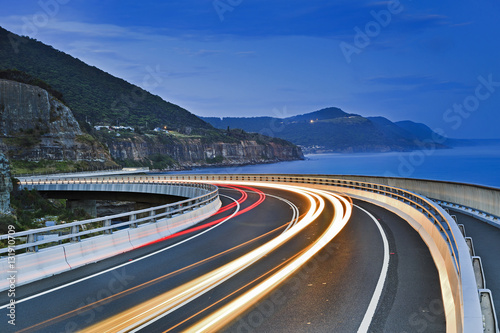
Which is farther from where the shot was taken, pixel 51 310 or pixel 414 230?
pixel 414 230

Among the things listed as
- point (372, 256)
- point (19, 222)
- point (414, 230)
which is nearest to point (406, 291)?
point (372, 256)

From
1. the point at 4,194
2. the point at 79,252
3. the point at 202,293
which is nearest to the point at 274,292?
the point at 202,293

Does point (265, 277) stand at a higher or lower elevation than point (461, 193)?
lower

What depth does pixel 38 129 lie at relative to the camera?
12362cm

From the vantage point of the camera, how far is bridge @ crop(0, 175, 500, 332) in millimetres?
8492

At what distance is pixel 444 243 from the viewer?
12.6m

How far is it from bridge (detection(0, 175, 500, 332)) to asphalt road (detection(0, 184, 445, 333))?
0.10 ft

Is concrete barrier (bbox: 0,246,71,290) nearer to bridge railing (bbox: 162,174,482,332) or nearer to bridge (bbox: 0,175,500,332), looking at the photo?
bridge (bbox: 0,175,500,332)

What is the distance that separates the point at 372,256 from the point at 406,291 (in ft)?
13.2

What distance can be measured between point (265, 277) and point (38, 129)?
124 meters

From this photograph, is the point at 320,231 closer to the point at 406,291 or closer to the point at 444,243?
the point at 444,243

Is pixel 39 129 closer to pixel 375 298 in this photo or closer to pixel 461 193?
pixel 461 193

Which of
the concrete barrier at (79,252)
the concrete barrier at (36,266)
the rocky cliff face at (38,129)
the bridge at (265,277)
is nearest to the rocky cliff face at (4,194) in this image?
the bridge at (265,277)

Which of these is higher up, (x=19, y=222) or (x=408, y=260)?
(x=408, y=260)
